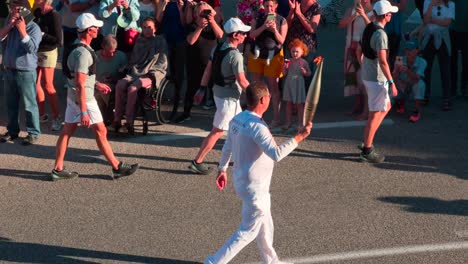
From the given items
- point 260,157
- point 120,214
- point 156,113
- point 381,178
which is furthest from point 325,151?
point 260,157

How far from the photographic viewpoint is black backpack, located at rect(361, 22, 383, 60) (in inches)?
428

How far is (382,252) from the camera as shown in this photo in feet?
27.7

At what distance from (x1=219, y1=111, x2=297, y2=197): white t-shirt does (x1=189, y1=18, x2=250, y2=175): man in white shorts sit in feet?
8.75

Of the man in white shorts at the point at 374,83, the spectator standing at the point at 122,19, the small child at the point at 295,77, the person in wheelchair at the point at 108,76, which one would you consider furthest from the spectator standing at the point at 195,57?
the man in white shorts at the point at 374,83

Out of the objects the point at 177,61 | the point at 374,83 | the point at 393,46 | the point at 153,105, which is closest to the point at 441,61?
the point at 393,46

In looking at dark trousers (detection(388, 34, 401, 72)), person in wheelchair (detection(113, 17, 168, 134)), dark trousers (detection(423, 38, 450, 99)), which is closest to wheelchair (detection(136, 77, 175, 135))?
person in wheelchair (detection(113, 17, 168, 134))

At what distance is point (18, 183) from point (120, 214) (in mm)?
1562

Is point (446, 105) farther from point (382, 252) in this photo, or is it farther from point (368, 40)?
point (382, 252)

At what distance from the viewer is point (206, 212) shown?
9461 mm

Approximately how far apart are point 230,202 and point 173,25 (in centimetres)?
408

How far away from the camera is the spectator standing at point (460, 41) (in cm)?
1382

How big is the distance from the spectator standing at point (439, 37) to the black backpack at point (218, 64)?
402 centimetres

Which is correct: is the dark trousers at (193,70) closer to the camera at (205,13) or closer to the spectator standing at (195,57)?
the spectator standing at (195,57)

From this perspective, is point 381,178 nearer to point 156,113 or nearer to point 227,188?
point 227,188
